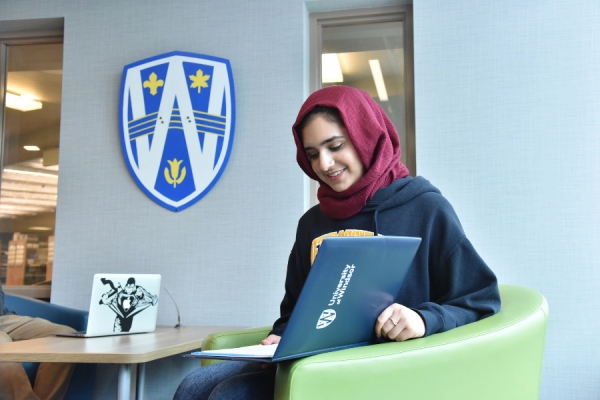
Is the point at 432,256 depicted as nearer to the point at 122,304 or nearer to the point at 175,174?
the point at 122,304

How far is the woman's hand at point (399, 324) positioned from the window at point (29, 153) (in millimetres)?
2673

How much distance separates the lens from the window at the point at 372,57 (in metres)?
3.13

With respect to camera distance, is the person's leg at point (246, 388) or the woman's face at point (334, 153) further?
the woman's face at point (334, 153)

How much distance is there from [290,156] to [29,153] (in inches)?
63.4

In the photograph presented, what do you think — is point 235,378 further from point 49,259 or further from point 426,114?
point 49,259

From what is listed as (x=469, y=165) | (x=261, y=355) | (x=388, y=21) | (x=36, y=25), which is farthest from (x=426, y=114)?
(x=36, y=25)

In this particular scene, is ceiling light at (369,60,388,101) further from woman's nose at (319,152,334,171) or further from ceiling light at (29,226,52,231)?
ceiling light at (29,226,52,231)

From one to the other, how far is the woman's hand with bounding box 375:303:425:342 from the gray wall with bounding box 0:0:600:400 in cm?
162

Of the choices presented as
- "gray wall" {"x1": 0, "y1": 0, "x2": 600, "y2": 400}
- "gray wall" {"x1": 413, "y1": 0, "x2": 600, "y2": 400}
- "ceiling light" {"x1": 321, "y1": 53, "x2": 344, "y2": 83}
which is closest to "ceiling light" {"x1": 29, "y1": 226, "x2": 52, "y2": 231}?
"gray wall" {"x1": 0, "y1": 0, "x2": 600, "y2": 400}

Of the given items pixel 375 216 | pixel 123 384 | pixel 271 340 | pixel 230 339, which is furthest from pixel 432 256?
pixel 123 384

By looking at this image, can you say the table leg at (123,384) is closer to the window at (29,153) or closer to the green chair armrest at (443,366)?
the green chair armrest at (443,366)

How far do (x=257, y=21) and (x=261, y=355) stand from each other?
241cm

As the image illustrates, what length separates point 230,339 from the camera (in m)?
1.88

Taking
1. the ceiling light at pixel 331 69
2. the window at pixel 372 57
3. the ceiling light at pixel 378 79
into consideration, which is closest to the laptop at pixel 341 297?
the window at pixel 372 57
